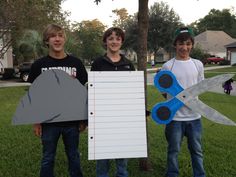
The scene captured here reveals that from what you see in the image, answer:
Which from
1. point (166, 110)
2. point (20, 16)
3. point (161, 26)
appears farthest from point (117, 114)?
point (161, 26)

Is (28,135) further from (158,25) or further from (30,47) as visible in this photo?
(158,25)

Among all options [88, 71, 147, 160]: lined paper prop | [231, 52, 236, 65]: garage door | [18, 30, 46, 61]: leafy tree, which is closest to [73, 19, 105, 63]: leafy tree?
[231, 52, 236, 65]: garage door

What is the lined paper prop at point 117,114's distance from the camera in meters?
3.56

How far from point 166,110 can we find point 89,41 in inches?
2484

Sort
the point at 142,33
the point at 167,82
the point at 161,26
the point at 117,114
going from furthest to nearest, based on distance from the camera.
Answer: the point at 161,26 < the point at 142,33 < the point at 167,82 < the point at 117,114

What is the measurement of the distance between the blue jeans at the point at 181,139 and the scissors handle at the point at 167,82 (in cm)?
35

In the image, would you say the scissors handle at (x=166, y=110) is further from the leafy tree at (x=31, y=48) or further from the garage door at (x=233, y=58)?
the garage door at (x=233, y=58)

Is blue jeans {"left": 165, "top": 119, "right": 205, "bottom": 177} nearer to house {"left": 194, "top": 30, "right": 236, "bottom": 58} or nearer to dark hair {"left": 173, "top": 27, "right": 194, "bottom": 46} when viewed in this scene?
dark hair {"left": 173, "top": 27, "right": 194, "bottom": 46}

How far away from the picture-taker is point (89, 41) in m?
66.1

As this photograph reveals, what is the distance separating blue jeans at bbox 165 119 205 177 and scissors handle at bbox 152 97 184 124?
16 cm

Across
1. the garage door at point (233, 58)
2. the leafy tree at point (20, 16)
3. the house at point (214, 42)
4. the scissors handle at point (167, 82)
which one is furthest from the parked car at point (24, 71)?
the house at point (214, 42)

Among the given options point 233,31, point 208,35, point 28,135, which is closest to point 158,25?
point 208,35

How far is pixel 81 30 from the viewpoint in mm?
69188

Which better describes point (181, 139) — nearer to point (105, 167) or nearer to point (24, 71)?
point (105, 167)
